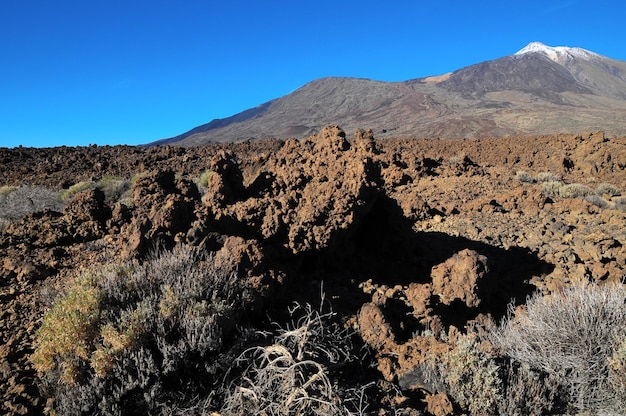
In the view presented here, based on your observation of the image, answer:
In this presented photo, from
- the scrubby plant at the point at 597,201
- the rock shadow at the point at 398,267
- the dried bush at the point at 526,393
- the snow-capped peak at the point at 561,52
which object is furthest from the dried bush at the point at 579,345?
the snow-capped peak at the point at 561,52

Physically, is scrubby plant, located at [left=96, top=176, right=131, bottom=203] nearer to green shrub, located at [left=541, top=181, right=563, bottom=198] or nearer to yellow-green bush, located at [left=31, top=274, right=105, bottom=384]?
yellow-green bush, located at [left=31, top=274, right=105, bottom=384]

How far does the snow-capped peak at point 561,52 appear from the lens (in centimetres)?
10475

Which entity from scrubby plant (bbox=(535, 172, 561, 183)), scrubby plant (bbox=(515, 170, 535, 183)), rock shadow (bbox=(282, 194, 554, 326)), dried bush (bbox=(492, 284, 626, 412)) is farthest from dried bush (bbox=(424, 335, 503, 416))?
scrubby plant (bbox=(535, 172, 561, 183))

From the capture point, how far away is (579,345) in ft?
9.74

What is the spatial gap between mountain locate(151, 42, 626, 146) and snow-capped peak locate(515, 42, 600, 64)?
220 mm

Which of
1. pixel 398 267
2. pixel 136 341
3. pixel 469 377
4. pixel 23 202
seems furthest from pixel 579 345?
pixel 23 202

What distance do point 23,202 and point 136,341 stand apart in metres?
7.29

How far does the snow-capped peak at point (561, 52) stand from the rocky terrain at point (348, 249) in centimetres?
11613

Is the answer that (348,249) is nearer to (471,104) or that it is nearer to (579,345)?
(579,345)

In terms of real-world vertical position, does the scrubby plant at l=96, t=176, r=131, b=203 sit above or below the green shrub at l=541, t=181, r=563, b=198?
above

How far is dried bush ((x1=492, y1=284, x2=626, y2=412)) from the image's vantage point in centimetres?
280

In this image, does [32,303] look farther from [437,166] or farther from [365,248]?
[437,166]

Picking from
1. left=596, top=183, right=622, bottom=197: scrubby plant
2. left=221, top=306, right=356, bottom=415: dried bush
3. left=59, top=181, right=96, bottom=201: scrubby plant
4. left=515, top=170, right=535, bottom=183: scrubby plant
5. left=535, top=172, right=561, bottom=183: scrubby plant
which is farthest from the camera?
left=535, top=172, right=561, bottom=183: scrubby plant

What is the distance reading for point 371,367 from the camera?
298 cm
